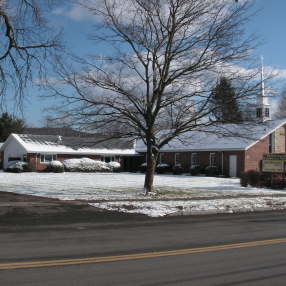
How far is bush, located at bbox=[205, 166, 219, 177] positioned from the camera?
4238cm

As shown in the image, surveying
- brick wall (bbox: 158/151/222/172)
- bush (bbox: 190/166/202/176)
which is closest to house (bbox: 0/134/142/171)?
brick wall (bbox: 158/151/222/172)

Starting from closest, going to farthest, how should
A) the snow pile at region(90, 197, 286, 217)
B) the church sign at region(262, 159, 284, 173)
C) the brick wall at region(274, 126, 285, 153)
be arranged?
the snow pile at region(90, 197, 286, 217), the church sign at region(262, 159, 284, 173), the brick wall at region(274, 126, 285, 153)

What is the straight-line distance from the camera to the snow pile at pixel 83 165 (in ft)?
151

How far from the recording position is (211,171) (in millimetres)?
42625

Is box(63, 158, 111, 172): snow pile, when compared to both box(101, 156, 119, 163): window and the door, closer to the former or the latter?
box(101, 156, 119, 163): window

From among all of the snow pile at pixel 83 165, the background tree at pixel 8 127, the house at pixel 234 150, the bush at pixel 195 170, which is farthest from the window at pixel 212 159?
the background tree at pixel 8 127

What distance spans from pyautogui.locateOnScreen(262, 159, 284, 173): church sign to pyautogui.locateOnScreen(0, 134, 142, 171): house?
17750 mm

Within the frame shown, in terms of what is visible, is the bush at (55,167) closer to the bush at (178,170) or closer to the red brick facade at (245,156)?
the bush at (178,170)

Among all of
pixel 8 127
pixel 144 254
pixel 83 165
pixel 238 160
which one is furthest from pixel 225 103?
pixel 8 127

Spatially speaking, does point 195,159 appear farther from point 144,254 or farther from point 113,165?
point 144,254

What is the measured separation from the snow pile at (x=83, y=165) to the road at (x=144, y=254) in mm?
33673

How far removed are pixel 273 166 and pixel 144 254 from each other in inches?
849

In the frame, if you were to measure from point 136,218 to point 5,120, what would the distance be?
185 ft

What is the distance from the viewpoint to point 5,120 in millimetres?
66500
